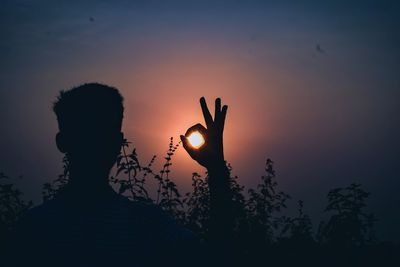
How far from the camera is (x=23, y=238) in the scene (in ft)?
6.12

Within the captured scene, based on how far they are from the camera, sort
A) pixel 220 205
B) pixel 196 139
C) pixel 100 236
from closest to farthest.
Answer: pixel 220 205 < pixel 100 236 < pixel 196 139

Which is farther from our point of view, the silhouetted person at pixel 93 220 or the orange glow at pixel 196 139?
the orange glow at pixel 196 139

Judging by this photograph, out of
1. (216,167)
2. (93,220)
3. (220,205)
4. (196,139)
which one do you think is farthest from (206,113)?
(93,220)

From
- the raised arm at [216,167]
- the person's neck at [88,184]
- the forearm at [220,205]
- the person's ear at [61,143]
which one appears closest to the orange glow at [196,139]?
the raised arm at [216,167]

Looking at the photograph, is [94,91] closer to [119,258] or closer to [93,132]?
[93,132]

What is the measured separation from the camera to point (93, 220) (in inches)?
74.3

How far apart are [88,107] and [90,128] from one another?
0.36ft

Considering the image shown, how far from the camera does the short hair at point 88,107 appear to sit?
2.04 m

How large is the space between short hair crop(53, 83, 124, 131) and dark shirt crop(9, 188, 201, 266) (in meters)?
0.37

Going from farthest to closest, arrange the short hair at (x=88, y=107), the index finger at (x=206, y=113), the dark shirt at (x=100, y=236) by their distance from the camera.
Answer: the short hair at (x=88, y=107), the index finger at (x=206, y=113), the dark shirt at (x=100, y=236)

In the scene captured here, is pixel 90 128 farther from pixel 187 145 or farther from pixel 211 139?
pixel 211 139

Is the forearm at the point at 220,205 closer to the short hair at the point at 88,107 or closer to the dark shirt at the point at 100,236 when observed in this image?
the dark shirt at the point at 100,236

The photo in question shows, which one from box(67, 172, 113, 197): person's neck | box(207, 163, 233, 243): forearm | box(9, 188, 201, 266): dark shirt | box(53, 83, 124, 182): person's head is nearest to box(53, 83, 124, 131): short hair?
box(53, 83, 124, 182): person's head

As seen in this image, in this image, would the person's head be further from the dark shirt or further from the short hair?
the dark shirt
